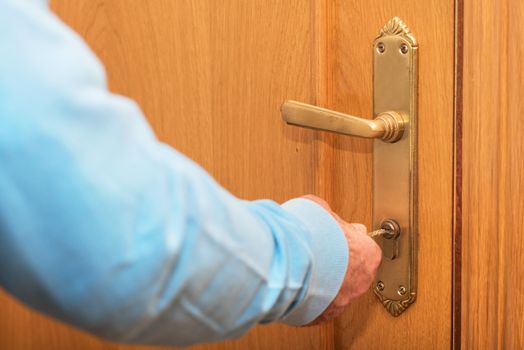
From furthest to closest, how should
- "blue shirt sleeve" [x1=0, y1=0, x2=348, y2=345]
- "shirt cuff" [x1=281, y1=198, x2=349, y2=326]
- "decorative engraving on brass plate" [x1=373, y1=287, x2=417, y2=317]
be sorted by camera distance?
"decorative engraving on brass plate" [x1=373, y1=287, x2=417, y2=317], "shirt cuff" [x1=281, y1=198, x2=349, y2=326], "blue shirt sleeve" [x1=0, y1=0, x2=348, y2=345]

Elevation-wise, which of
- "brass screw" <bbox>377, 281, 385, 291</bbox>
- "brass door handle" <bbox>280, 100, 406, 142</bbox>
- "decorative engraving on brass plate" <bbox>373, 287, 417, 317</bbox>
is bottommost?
"decorative engraving on brass plate" <bbox>373, 287, 417, 317</bbox>

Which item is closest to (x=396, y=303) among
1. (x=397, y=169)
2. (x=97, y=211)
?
(x=397, y=169)

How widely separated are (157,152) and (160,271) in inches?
2.6

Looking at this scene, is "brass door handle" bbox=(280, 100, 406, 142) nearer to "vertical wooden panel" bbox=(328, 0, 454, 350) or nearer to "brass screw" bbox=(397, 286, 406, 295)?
"vertical wooden panel" bbox=(328, 0, 454, 350)

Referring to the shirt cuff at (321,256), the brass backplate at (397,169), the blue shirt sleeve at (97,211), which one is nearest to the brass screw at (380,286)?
the brass backplate at (397,169)

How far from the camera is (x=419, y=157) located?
2.13 ft

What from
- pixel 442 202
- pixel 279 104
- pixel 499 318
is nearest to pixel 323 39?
pixel 279 104

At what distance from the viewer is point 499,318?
24.8 inches

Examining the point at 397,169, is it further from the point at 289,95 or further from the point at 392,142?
the point at 289,95

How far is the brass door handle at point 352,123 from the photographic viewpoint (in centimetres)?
64

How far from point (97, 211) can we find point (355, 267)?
297 mm

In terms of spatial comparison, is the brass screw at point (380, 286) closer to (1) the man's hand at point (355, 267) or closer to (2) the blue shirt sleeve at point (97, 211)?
(1) the man's hand at point (355, 267)

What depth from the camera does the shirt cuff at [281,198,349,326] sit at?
0.57m

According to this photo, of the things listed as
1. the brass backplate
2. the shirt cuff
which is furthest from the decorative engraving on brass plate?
the shirt cuff
